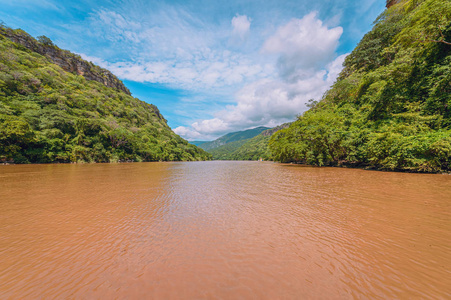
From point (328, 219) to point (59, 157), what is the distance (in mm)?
43646

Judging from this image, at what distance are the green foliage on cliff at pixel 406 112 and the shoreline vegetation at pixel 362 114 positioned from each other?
7 cm

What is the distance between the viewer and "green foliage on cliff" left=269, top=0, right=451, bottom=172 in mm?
13258

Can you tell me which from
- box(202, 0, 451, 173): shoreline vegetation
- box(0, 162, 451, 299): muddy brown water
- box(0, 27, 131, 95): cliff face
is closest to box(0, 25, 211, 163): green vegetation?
box(0, 27, 131, 95): cliff face

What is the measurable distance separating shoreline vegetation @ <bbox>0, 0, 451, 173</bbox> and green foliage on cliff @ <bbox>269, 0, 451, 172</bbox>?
0.07m

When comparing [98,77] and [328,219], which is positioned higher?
[98,77]

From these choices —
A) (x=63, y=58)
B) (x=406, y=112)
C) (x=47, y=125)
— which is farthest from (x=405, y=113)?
(x=63, y=58)

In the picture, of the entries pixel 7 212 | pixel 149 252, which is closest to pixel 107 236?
pixel 149 252

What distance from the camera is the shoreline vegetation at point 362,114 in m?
13.9

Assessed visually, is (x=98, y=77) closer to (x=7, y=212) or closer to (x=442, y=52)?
(x=7, y=212)

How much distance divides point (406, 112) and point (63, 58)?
387 ft

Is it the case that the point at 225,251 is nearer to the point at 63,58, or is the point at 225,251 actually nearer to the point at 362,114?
the point at 362,114

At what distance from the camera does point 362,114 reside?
71.9ft

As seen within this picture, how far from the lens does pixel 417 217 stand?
4.70 metres

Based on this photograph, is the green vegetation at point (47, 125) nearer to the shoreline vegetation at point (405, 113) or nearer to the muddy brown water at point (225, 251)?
the muddy brown water at point (225, 251)
